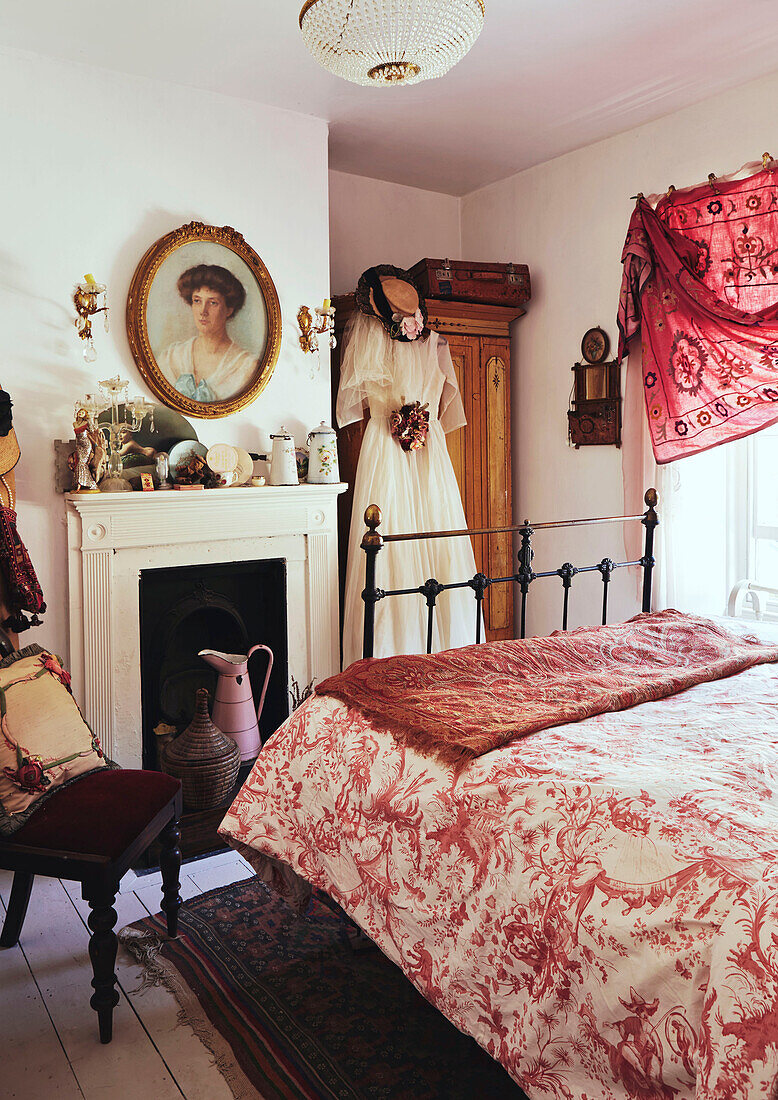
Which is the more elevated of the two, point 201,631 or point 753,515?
point 753,515

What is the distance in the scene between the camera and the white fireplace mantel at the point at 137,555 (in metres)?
3.15

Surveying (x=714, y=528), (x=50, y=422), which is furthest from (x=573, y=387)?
(x=50, y=422)

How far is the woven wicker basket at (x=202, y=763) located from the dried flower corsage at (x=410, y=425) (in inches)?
60.8

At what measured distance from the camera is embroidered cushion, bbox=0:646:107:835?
2043 millimetres

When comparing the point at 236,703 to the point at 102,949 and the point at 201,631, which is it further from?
the point at 102,949

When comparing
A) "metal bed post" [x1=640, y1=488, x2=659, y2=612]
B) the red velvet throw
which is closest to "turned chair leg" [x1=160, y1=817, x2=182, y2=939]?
the red velvet throw

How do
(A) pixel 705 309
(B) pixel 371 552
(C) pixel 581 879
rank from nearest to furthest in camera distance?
(C) pixel 581 879 → (B) pixel 371 552 → (A) pixel 705 309

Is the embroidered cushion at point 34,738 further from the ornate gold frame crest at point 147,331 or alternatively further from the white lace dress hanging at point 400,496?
the white lace dress hanging at point 400,496

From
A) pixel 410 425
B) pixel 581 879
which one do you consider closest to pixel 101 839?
pixel 581 879

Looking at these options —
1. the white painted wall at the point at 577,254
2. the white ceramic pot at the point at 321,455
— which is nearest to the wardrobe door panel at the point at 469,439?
the white painted wall at the point at 577,254

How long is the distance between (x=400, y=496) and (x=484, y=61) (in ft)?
5.93

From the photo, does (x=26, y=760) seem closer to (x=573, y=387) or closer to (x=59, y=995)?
(x=59, y=995)

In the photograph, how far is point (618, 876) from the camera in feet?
4.18

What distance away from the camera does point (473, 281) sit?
13.6 ft
